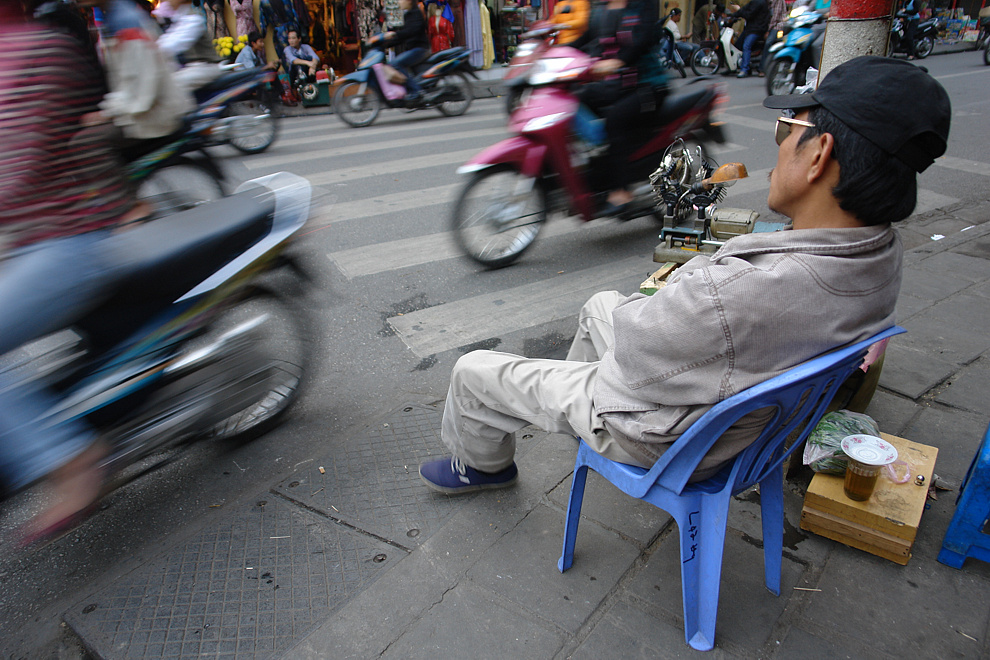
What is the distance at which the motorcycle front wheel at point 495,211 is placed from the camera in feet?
13.3

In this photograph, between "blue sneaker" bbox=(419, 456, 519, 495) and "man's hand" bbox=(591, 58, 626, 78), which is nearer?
"blue sneaker" bbox=(419, 456, 519, 495)

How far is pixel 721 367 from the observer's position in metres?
1.40

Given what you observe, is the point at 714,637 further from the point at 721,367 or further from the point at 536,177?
the point at 536,177

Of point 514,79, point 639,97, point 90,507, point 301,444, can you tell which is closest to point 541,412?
point 301,444

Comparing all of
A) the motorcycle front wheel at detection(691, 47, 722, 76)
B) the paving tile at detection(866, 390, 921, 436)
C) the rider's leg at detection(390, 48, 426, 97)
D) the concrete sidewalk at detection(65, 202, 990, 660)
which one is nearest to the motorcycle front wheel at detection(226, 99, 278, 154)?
the rider's leg at detection(390, 48, 426, 97)

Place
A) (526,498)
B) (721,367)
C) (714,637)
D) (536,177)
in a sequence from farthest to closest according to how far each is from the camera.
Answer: (536,177) < (526,498) < (714,637) < (721,367)

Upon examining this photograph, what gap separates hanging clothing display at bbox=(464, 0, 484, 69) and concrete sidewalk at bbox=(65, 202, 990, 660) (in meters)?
14.0

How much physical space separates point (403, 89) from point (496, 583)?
8.89 m

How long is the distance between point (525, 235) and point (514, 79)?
1.45m

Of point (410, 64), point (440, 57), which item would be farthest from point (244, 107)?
point (440, 57)

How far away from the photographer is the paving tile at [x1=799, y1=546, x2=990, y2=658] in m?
1.65

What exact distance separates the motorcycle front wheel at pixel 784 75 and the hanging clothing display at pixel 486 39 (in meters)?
7.07

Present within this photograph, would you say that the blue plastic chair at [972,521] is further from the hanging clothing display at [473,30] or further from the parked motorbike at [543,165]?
the hanging clothing display at [473,30]

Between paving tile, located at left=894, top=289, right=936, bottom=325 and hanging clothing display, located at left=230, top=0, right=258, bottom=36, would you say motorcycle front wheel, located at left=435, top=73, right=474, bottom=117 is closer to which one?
hanging clothing display, located at left=230, top=0, right=258, bottom=36
